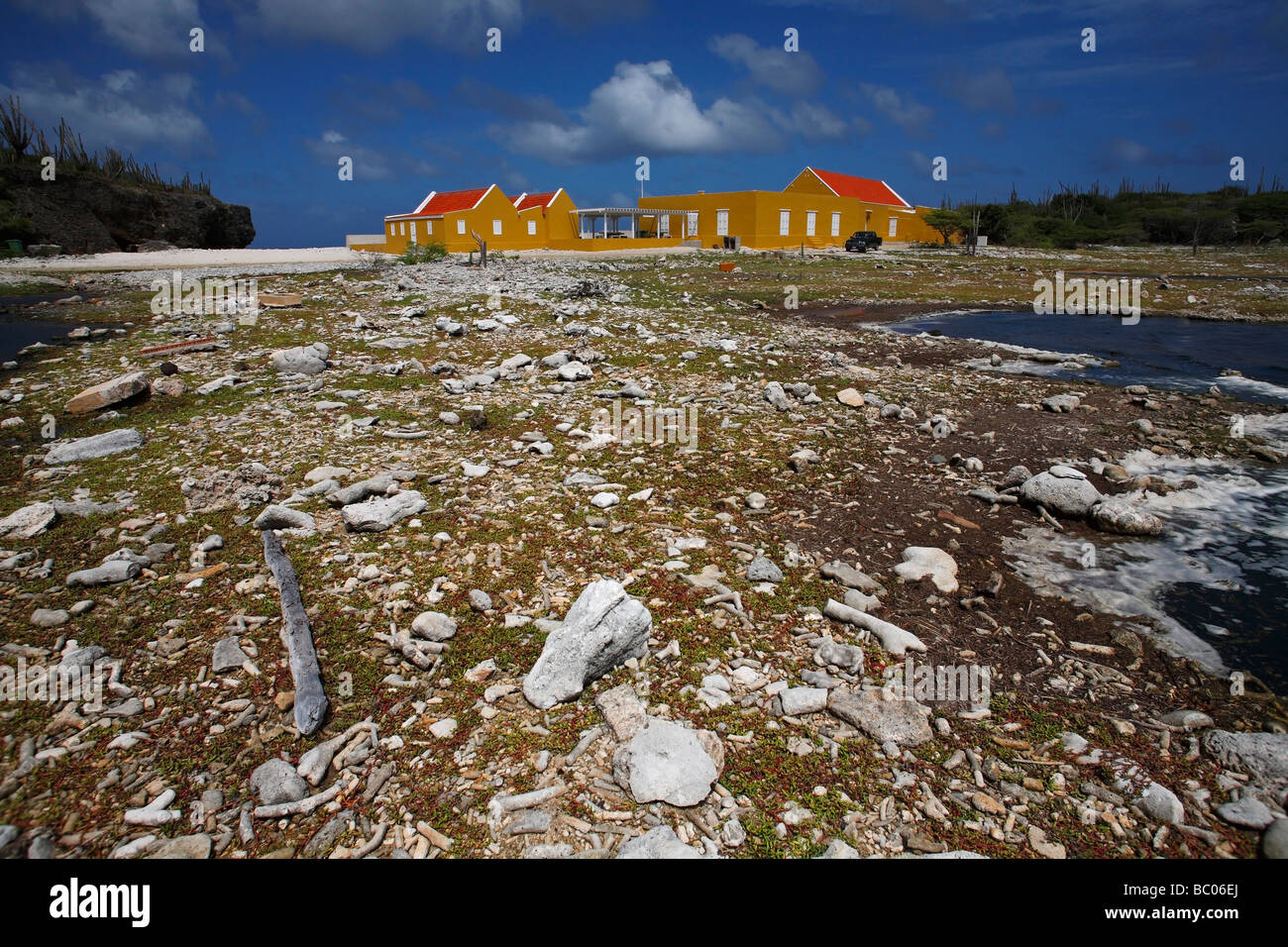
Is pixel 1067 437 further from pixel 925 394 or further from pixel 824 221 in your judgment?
pixel 824 221

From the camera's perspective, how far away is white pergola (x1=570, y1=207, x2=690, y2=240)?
42.8m

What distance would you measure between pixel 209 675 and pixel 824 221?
48268 mm

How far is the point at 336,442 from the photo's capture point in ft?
19.8

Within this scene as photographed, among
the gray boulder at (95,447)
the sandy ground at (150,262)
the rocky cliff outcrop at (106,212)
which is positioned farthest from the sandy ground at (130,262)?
the gray boulder at (95,447)

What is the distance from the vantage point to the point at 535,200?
42.0 meters

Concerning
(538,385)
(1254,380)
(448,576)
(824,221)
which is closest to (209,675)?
(448,576)

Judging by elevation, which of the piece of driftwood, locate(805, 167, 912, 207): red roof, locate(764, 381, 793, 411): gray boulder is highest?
locate(805, 167, 912, 207): red roof

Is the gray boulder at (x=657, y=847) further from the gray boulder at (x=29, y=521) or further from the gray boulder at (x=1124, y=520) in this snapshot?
the gray boulder at (x=29, y=521)

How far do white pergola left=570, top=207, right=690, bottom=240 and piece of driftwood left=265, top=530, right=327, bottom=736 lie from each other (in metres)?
42.6

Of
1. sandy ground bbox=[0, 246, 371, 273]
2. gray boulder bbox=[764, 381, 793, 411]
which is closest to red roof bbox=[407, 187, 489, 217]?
sandy ground bbox=[0, 246, 371, 273]

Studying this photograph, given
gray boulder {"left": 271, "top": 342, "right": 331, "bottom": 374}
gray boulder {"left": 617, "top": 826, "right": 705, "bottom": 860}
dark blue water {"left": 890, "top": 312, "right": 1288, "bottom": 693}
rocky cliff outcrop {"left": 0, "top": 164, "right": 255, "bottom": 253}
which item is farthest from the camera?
rocky cliff outcrop {"left": 0, "top": 164, "right": 255, "bottom": 253}

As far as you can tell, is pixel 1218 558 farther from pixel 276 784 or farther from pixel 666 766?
pixel 276 784

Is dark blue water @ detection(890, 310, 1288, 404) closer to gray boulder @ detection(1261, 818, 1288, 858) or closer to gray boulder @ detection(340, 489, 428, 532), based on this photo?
gray boulder @ detection(1261, 818, 1288, 858)

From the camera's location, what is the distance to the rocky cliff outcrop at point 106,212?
26.9 m
